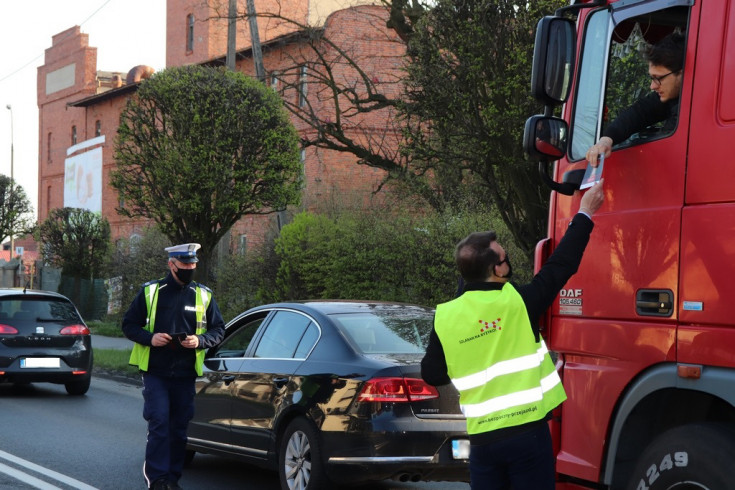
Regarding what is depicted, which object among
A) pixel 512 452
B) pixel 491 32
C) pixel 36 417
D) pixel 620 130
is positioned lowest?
pixel 36 417

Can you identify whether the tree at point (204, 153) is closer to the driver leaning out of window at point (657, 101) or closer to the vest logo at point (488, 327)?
the driver leaning out of window at point (657, 101)

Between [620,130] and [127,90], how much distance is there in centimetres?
5146

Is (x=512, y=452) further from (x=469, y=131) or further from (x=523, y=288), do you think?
(x=469, y=131)

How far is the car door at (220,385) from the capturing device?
8860mm

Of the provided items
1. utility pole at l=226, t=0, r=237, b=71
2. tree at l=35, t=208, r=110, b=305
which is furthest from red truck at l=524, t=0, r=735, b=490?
tree at l=35, t=208, r=110, b=305

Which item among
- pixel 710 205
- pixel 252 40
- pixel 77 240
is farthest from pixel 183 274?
pixel 77 240

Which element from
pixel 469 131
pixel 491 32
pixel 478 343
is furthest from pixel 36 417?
pixel 478 343

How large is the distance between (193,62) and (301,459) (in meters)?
48.5

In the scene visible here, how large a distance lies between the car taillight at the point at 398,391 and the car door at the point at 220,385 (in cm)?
181

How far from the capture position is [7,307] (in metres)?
16.1

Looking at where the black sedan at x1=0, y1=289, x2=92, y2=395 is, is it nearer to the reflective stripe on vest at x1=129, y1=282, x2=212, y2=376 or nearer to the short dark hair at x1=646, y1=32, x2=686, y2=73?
the reflective stripe on vest at x1=129, y1=282, x2=212, y2=376

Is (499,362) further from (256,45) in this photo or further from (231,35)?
(231,35)

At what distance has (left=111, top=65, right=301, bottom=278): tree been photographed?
19.9 metres

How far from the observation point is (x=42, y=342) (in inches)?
633
